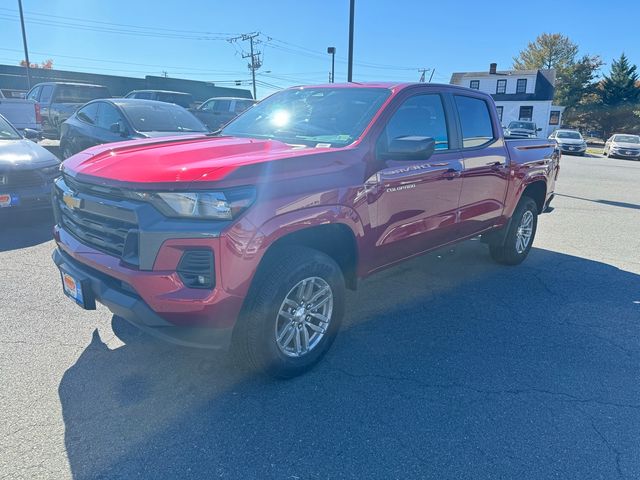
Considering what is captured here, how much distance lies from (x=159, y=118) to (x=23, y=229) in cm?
298

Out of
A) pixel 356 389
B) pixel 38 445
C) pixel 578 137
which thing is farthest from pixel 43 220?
pixel 578 137

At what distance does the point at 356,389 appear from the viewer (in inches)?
118

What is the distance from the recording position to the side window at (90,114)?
879 centimetres

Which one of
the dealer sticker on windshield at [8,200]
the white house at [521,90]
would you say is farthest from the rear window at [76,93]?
the white house at [521,90]

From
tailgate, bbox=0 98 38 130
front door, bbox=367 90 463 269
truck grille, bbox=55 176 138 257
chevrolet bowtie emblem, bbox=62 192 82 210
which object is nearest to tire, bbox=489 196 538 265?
front door, bbox=367 90 463 269

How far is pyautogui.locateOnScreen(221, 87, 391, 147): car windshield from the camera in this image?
138 inches

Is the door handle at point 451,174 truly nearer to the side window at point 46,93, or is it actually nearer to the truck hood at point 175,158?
the truck hood at point 175,158

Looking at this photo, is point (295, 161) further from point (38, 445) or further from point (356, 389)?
point (38, 445)

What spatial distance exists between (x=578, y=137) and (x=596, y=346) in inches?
1116

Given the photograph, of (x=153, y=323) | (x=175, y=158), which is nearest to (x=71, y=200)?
(x=175, y=158)

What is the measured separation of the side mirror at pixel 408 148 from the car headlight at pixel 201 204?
1.25 metres

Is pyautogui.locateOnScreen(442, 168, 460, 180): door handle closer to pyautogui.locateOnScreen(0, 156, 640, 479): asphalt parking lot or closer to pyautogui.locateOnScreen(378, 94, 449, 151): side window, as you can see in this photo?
pyautogui.locateOnScreen(378, 94, 449, 151): side window

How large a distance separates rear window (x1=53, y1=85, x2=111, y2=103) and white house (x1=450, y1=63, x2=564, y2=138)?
40.4 metres

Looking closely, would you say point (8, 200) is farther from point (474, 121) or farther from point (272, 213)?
point (474, 121)
